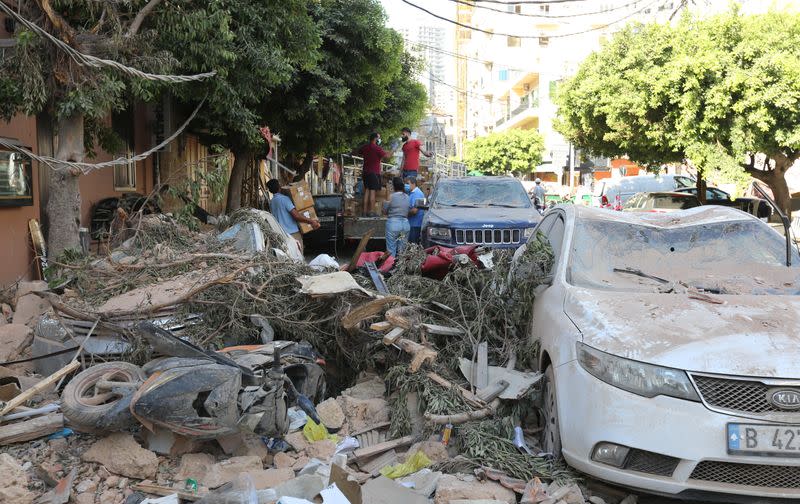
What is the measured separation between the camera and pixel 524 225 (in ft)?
34.2

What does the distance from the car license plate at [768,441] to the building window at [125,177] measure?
12.4m

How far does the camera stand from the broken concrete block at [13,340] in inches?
241

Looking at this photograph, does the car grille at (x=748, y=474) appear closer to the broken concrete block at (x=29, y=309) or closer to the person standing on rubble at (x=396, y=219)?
the broken concrete block at (x=29, y=309)

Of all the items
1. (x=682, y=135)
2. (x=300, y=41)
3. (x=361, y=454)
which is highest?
(x=300, y=41)

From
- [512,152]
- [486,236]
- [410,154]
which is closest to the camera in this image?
[486,236]

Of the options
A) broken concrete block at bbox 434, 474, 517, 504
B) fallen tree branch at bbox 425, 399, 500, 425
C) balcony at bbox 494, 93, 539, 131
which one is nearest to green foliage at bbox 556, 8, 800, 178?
fallen tree branch at bbox 425, 399, 500, 425

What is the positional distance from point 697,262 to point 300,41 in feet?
25.8

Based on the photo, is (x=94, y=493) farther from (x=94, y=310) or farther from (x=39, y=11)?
(x=39, y=11)

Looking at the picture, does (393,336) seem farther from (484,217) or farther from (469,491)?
(484,217)

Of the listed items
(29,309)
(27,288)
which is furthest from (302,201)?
(29,309)

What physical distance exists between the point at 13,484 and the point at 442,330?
3109mm

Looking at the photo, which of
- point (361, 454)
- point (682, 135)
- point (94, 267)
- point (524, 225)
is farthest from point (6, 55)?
point (682, 135)

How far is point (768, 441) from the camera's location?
3.45 meters

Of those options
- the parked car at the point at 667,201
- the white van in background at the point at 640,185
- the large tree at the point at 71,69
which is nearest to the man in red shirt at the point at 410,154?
the parked car at the point at 667,201
